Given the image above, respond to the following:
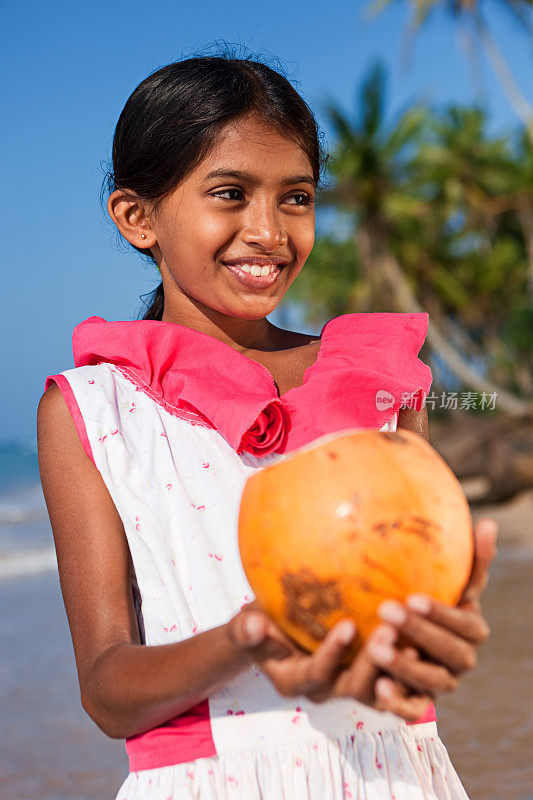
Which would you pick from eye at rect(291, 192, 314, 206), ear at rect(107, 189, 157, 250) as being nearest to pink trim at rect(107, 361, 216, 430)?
ear at rect(107, 189, 157, 250)

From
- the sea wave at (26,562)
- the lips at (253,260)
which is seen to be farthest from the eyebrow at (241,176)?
the sea wave at (26,562)

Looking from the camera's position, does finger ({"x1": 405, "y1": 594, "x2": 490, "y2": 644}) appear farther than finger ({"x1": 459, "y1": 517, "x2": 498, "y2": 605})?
No

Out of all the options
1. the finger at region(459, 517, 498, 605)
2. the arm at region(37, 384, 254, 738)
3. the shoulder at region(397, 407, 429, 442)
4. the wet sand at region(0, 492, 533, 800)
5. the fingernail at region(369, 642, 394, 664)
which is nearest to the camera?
the fingernail at region(369, 642, 394, 664)

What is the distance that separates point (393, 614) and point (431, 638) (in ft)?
0.19

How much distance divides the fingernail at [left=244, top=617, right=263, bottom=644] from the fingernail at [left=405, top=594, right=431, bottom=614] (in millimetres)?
187

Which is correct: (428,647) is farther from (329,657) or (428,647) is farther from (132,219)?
(132,219)

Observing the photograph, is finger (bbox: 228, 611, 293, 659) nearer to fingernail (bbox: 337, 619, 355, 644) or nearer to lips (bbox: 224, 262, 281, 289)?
fingernail (bbox: 337, 619, 355, 644)

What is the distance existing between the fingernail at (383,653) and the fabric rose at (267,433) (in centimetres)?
62

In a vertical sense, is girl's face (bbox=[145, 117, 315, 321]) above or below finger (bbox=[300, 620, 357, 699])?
above

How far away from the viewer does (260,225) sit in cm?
161

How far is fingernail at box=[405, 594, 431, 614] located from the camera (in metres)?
0.98

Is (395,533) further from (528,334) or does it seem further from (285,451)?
(528,334)

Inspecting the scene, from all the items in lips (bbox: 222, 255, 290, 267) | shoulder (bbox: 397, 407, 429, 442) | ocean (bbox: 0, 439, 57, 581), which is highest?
lips (bbox: 222, 255, 290, 267)

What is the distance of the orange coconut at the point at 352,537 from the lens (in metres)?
1.04
